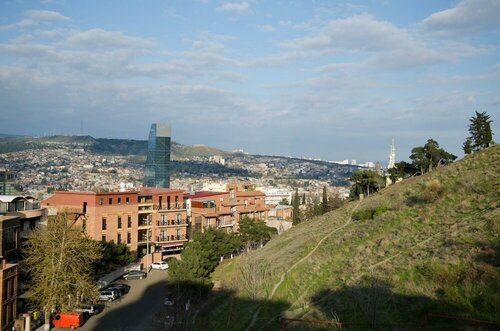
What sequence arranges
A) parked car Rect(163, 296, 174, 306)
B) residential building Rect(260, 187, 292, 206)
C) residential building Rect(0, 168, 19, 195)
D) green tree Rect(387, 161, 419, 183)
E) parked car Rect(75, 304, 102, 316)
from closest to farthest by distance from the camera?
parked car Rect(75, 304, 102, 316)
parked car Rect(163, 296, 174, 306)
residential building Rect(0, 168, 19, 195)
green tree Rect(387, 161, 419, 183)
residential building Rect(260, 187, 292, 206)

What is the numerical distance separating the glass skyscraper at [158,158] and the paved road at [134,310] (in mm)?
60733

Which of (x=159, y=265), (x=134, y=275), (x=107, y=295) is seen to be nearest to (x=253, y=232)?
(x=159, y=265)

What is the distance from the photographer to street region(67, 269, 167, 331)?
1207 inches

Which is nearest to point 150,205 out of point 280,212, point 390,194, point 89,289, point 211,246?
point 211,246

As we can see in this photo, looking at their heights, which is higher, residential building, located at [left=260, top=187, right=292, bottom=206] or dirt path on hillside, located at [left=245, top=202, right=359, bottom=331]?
dirt path on hillside, located at [left=245, top=202, right=359, bottom=331]

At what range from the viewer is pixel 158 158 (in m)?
105

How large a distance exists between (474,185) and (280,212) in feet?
228

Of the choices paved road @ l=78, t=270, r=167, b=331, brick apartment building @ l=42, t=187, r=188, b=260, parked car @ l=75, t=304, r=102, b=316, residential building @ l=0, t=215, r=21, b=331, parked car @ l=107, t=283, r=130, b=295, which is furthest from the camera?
brick apartment building @ l=42, t=187, r=188, b=260

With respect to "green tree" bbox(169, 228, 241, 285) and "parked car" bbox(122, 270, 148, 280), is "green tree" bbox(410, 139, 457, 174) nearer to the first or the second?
"green tree" bbox(169, 228, 241, 285)

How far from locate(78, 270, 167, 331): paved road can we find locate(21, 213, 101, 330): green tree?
6.77 feet

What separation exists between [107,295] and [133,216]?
614 inches

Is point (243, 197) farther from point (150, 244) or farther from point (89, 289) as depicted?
point (89, 289)

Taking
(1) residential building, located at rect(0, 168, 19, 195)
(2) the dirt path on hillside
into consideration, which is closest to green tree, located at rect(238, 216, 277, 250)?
(2) the dirt path on hillside

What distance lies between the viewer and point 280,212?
97250 millimetres
